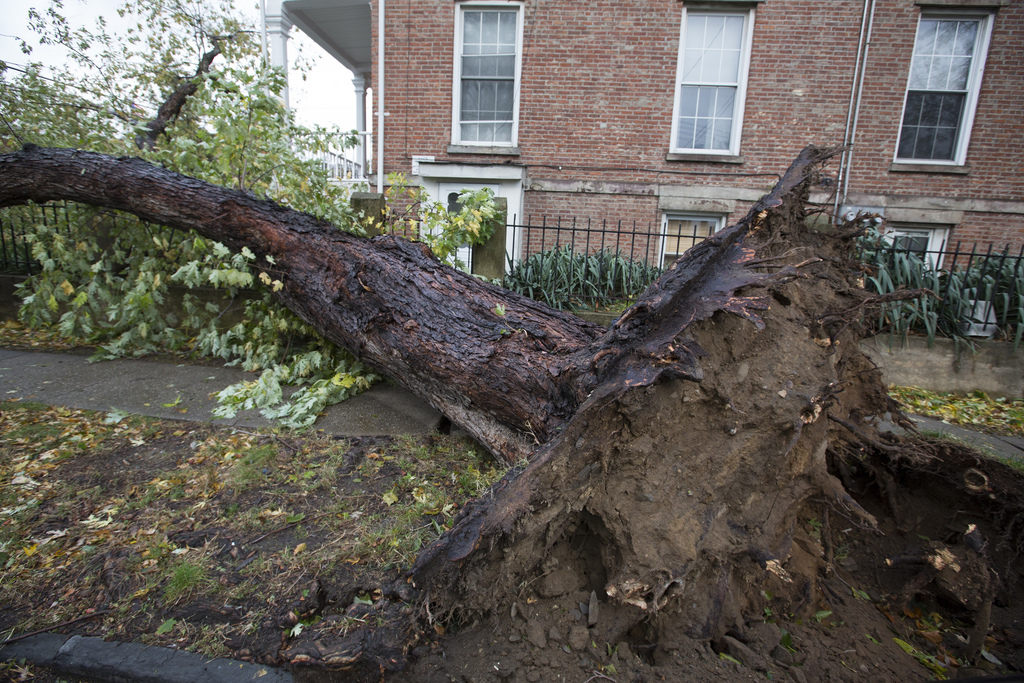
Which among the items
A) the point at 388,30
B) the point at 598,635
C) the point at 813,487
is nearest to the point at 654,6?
the point at 388,30

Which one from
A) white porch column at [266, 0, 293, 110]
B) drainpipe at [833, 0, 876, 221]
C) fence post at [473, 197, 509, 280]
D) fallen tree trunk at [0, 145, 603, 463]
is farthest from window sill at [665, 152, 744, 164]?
white porch column at [266, 0, 293, 110]

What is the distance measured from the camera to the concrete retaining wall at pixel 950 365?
4.87 meters

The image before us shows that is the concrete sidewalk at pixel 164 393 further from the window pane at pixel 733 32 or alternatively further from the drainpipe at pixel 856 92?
the window pane at pixel 733 32

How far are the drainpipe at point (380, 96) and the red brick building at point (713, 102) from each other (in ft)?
0.42

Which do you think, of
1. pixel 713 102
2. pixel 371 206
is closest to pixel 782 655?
pixel 371 206

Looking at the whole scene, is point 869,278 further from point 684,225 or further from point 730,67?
point 730,67

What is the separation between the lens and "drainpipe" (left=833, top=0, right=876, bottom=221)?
26.8ft

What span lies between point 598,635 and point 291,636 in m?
1.16

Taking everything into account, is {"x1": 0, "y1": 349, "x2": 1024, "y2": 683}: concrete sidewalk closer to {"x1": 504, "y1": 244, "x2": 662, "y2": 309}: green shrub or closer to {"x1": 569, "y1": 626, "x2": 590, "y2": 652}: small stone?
{"x1": 569, "y1": 626, "x2": 590, "y2": 652}: small stone

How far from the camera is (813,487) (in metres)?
1.99

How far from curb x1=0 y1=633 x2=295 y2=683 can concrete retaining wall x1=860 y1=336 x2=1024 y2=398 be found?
5628 mm

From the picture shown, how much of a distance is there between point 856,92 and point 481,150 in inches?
256

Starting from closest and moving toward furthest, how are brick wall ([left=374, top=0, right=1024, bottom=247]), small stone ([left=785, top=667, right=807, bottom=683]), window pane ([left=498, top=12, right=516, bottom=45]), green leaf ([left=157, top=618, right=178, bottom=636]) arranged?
small stone ([left=785, top=667, right=807, bottom=683]) < green leaf ([left=157, top=618, right=178, bottom=636]) < brick wall ([left=374, top=0, right=1024, bottom=247]) < window pane ([left=498, top=12, right=516, bottom=45])

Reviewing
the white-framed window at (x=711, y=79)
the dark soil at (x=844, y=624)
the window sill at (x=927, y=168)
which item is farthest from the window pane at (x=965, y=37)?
the dark soil at (x=844, y=624)
